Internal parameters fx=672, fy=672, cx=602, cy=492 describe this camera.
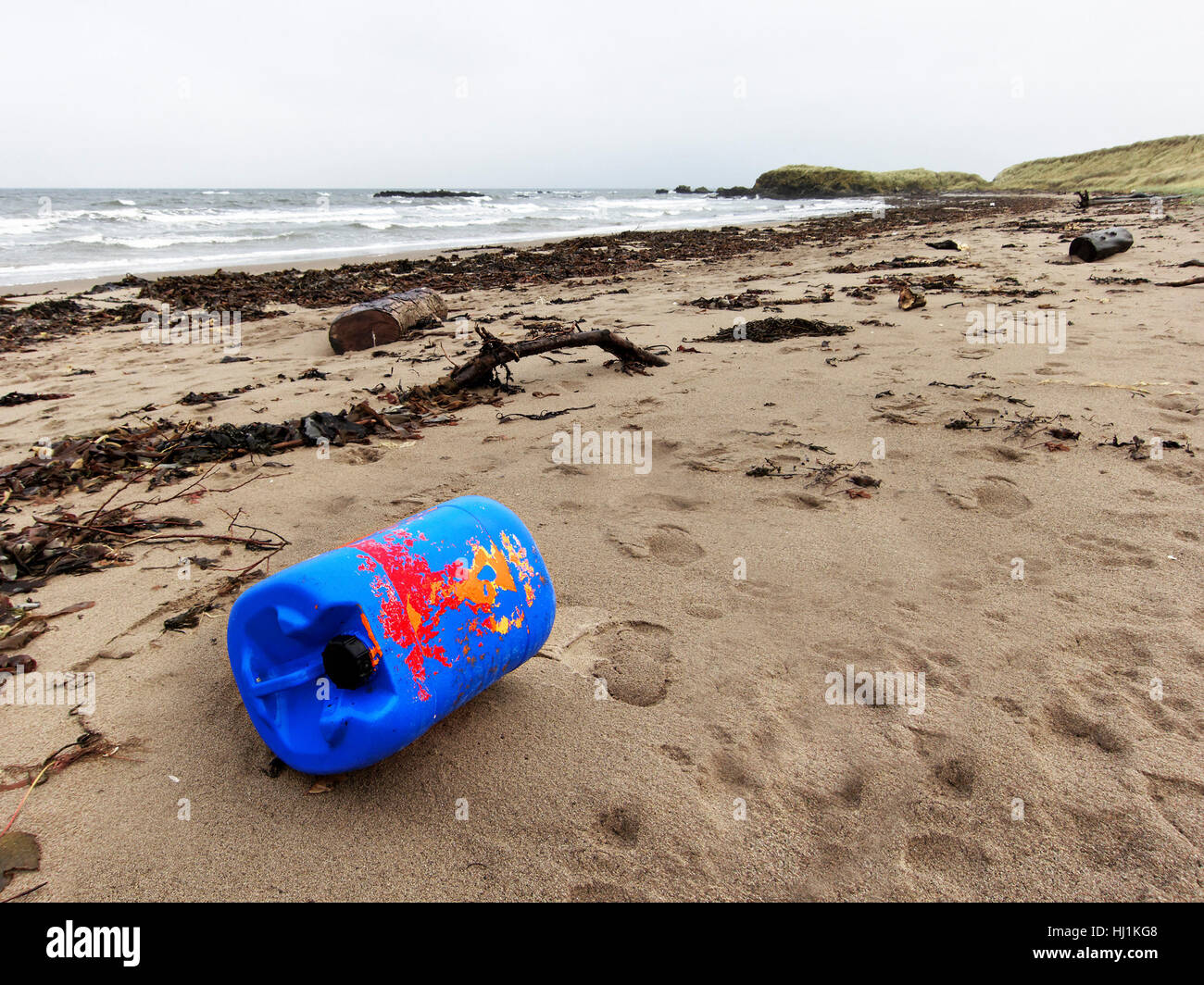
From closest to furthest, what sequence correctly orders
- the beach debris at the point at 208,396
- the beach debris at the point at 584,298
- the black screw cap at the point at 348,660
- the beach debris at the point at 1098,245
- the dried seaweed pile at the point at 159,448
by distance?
the black screw cap at the point at 348,660 → the dried seaweed pile at the point at 159,448 → the beach debris at the point at 208,396 → the beach debris at the point at 584,298 → the beach debris at the point at 1098,245

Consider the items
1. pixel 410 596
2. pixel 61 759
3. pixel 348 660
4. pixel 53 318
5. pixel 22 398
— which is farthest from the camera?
pixel 53 318

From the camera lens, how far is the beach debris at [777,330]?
19.7 ft

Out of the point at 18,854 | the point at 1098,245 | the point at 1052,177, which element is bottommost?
the point at 18,854

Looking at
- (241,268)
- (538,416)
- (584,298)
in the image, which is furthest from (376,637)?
(241,268)

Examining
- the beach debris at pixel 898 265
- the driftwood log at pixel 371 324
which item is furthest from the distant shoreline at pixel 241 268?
the beach debris at pixel 898 265

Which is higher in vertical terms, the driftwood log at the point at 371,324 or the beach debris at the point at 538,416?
the driftwood log at the point at 371,324

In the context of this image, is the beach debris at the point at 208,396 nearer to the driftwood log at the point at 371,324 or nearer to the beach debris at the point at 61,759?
the driftwood log at the point at 371,324

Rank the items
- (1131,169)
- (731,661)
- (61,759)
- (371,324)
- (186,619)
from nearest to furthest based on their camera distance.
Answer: (61,759)
(731,661)
(186,619)
(371,324)
(1131,169)

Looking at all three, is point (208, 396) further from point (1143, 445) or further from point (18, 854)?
point (1143, 445)

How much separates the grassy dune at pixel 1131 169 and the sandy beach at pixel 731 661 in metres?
32.5

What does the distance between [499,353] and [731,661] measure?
342 cm

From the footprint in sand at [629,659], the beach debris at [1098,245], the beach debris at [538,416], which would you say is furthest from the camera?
the beach debris at [1098,245]

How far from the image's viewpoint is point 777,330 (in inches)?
241
